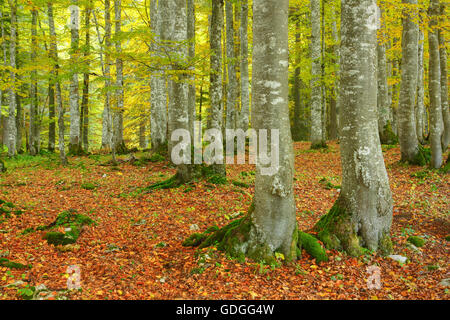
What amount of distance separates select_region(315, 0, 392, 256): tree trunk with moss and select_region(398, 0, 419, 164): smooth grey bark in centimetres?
591

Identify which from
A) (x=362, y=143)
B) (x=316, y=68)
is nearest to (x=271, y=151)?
(x=362, y=143)

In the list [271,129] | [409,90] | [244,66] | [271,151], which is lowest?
[271,151]

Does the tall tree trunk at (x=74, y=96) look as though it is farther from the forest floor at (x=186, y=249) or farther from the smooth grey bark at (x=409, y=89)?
the smooth grey bark at (x=409, y=89)

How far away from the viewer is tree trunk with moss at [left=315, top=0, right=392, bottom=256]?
4.60 metres

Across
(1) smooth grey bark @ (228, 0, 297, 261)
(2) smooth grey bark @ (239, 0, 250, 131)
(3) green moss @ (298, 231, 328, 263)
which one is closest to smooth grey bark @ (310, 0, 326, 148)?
(2) smooth grey bark @ (239, 0, 250, 131)

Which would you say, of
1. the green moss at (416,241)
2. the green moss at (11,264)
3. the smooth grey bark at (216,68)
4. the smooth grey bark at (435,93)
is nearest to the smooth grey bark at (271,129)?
the green moss at (416,241)

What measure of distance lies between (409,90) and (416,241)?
650cm

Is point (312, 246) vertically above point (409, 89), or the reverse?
point (409, 89)

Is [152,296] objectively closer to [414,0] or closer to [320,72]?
[414,0]

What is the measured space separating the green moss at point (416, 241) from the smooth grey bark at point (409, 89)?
5.73m

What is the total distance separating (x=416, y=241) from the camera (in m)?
4.99

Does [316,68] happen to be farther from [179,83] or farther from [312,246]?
[312,246]

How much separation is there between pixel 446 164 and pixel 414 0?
5108 millimetres
